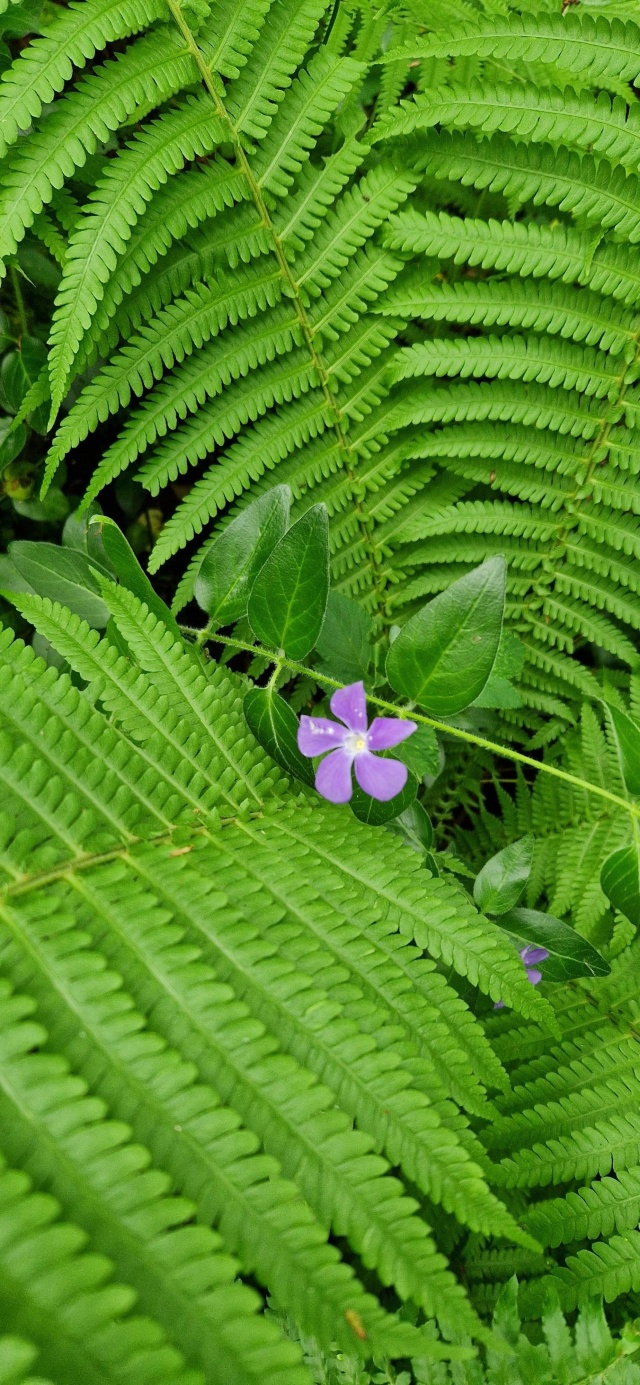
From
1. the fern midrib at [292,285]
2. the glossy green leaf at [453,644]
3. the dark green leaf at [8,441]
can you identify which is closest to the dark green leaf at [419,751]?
the glossy green leaf at [453,644]

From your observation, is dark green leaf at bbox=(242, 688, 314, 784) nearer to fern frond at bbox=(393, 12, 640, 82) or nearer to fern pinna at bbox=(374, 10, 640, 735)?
fern pinna at bbox=(374, 10, 640, 735)

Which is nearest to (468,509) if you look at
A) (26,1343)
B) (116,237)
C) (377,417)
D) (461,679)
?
(377,417)

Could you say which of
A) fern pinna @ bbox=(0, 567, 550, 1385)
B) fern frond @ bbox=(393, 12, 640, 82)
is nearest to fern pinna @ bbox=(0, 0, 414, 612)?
fern frond @ bbox=(393, 12, 640, 82)

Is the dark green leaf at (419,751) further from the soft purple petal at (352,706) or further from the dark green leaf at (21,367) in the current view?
the dark green leaf at (21,367)

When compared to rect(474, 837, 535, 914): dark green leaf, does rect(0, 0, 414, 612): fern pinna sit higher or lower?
higher

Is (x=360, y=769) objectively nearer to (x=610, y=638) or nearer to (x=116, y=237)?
(x=116, y=237)

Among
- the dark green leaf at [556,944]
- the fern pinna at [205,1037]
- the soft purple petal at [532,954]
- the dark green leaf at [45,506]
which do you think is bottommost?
the fern pinna at [205,1037]
